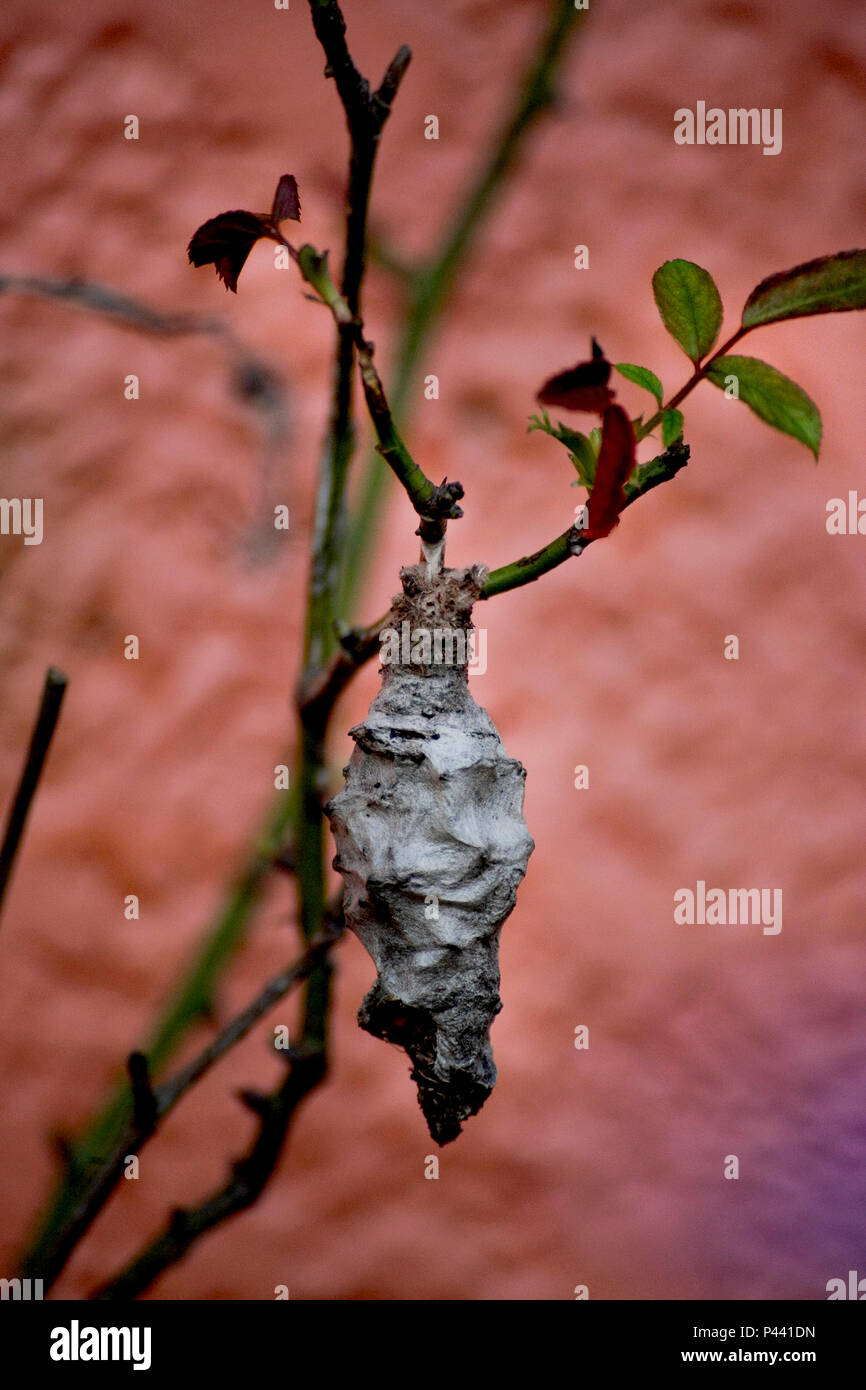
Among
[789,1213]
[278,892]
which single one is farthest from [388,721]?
[789,1213]

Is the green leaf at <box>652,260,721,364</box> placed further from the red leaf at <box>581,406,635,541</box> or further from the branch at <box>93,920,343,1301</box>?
the branch at <box>93,920,343,1301</box>

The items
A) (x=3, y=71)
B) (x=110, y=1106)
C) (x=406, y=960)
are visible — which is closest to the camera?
(x=406, y=960)

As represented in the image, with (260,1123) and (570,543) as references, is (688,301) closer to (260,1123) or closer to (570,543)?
(570,543)

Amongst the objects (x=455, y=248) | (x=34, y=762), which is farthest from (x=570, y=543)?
(x=455, y=248)

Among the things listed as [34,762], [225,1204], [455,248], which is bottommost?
[225,1204]

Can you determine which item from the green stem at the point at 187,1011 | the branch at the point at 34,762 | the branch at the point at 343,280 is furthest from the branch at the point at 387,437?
the green stem at the point at 187,1011

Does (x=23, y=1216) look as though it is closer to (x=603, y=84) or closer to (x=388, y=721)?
(x=388, y=721)

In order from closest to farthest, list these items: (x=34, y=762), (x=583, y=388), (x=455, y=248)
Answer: (x=583, y=388)
(x=34, y=762)
(x=455, y=248)

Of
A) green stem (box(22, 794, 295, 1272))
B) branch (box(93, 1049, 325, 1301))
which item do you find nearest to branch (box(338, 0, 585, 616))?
green stem (box(22, 794, 295, 1272))
